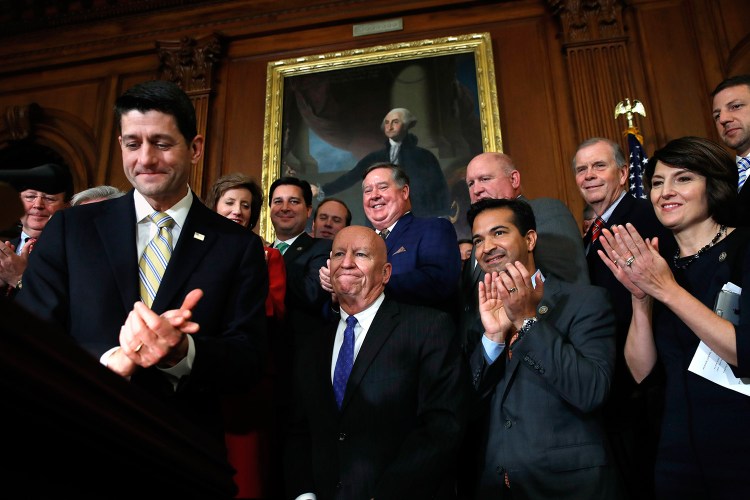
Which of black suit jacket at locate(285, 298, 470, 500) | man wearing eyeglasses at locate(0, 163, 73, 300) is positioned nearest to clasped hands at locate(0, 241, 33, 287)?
man wearing eyeglasses at locate(0, 163, 73, 300)

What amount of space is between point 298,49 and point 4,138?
3339mm

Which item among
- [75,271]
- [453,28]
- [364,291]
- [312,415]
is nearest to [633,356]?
[364,291]

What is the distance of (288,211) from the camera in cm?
373

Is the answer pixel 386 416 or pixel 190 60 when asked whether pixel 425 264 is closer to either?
pixel 386 416

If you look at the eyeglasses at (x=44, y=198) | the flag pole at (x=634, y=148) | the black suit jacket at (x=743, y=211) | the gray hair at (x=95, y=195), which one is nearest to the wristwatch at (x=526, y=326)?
the black suit jacket at (x=743, y=211)

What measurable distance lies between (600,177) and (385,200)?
1169 mm

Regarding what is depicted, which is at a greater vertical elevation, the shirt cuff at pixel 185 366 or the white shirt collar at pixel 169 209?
the white shirt collar at pixel 169 209

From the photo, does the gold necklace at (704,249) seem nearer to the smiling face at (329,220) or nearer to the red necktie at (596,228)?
→ the red necktie at (596,228)

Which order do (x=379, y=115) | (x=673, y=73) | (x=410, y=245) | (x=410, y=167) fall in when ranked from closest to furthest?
(x=410, y=245) → (x=673, y=73) → (x=410, y=167) → (x=379, y=115)

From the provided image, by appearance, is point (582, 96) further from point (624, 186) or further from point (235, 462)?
point (235, 462)

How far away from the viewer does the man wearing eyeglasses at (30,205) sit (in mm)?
993

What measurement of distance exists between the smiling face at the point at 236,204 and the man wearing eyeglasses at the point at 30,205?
72 centimetres

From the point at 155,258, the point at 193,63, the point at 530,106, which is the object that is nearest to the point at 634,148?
the point at 530,106

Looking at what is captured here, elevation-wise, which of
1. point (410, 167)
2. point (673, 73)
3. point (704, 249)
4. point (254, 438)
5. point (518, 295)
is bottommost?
point (254, 438)
